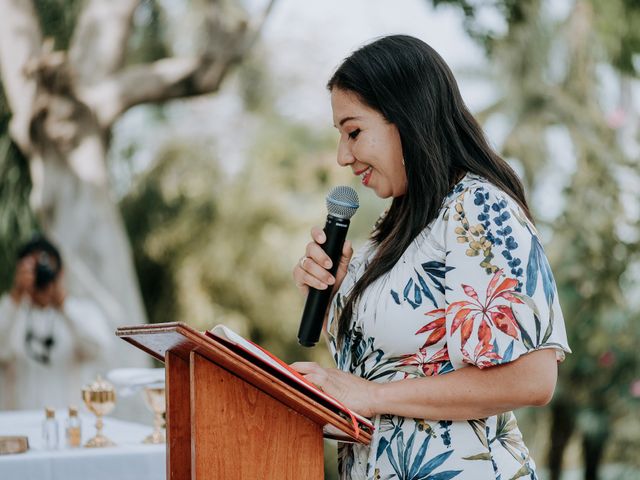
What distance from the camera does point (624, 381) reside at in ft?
26.8

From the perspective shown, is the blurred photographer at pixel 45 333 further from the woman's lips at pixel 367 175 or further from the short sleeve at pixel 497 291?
the short sleeve at pixel 497 291

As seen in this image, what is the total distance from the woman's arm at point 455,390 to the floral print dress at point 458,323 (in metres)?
0.03

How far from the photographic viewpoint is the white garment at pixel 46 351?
19.0 ft

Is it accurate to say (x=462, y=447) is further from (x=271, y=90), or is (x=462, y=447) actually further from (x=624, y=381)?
(x=271, y=90)

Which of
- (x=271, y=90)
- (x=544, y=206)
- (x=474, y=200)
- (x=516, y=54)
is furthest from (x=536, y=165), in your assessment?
(x=474, y=200)

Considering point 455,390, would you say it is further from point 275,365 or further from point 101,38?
point 101,38

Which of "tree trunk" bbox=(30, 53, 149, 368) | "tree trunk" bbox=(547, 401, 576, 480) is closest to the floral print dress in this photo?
"tree trunk" bbox=(30, 53, 149, 368)

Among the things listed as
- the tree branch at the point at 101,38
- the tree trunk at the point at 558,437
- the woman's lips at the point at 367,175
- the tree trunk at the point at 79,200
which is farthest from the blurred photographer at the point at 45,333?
the tree trunk at the point at 558,437

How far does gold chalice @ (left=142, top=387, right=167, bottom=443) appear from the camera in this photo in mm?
2746

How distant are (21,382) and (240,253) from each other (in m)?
5.55

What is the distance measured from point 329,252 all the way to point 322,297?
0.29ft

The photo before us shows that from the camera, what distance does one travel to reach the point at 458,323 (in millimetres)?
1588

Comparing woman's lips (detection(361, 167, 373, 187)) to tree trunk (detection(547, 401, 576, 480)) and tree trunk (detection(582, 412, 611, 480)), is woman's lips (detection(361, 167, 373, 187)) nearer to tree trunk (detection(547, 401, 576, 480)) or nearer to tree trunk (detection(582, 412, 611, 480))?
tree trunk (detection(582, 412, 611, 480))

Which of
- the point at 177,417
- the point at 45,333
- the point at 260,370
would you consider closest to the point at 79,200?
the point at 45,333
